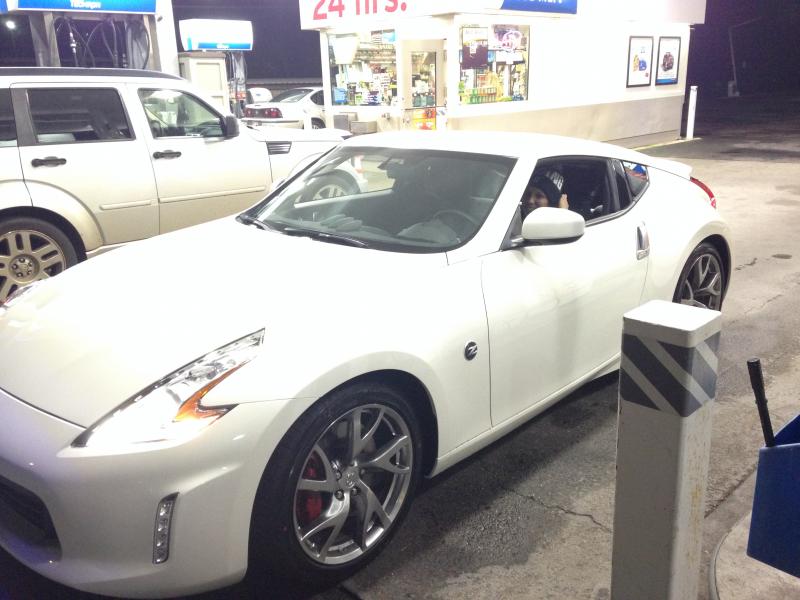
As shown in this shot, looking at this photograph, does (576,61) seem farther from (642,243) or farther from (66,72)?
(642,243)

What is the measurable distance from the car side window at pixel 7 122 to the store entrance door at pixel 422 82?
27.1ft

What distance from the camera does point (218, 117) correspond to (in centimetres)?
708

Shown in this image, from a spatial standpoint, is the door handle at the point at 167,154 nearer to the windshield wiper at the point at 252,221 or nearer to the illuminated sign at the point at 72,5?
the windshield wiper at the point at 252,221

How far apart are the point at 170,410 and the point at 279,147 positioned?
5.50 m

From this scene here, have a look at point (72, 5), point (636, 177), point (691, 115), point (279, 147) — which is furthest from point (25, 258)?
point (691, 115)

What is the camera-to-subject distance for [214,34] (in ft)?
51.9

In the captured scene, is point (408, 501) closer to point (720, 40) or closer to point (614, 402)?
point (614, 402)

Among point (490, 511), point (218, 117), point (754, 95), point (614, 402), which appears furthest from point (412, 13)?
point (754, 95)

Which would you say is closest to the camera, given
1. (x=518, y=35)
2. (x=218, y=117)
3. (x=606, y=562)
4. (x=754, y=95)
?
(x=606, y=562)

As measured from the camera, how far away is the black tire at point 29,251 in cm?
575

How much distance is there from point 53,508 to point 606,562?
1971 millimetres

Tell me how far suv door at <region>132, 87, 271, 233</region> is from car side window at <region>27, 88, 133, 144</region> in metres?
0.26

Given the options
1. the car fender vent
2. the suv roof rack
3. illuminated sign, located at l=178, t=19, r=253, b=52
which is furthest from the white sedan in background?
the suv roof rack

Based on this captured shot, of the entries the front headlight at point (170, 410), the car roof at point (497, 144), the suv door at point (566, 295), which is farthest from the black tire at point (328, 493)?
the car roof at point (497, 144)
